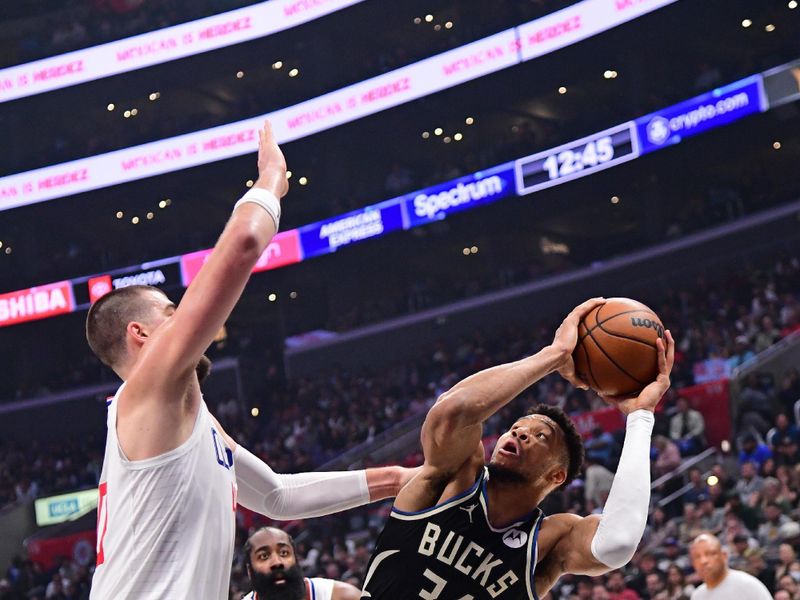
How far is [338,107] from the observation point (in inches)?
1075

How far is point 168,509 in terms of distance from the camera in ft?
9.09

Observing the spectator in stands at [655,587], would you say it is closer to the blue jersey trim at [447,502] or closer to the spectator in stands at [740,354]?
the spectator in stands at [740,354]

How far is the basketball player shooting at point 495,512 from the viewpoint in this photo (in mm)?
3463

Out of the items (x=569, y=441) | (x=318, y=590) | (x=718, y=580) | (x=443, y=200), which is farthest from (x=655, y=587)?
(x=443, y=200)

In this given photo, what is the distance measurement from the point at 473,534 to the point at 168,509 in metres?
1.20

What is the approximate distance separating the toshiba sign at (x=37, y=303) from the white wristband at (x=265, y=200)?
26572mm

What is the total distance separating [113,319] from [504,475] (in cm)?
150

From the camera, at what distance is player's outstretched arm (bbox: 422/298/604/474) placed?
3420 mm

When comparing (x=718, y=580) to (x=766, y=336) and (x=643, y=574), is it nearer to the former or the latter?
(x=643, y=574)

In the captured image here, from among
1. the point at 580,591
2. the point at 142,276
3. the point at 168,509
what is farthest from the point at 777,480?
the point at 142,276

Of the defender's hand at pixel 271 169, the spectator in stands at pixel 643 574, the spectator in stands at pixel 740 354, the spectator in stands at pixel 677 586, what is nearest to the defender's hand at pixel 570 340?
the defender's hand at pixel 271 169

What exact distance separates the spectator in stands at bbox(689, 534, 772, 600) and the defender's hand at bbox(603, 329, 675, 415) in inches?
140

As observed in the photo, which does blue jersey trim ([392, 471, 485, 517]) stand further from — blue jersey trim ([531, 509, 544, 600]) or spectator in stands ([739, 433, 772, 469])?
spectator in stands ([739, 433, 772, 469])

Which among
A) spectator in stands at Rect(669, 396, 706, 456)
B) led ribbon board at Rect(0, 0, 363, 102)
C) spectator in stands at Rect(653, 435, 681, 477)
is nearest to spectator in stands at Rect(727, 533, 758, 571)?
spectator in stands at Rect(653, 435, 681, 477)
